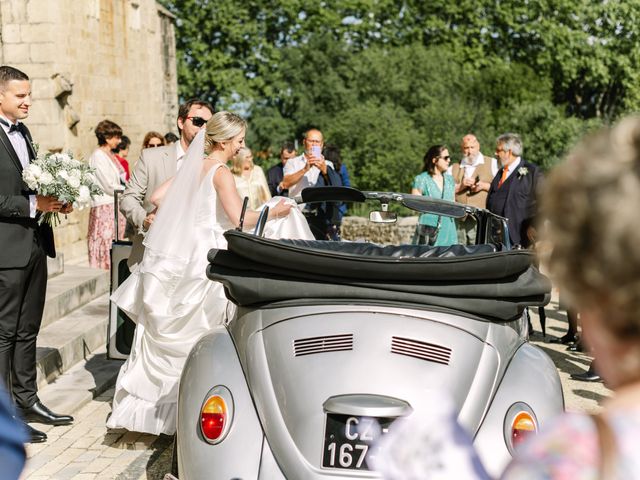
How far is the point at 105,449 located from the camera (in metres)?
6.43

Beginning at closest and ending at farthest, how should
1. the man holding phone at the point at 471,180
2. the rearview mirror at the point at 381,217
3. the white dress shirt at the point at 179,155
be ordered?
the rearview mirror at the point at 381,217
the white dress shirt at the point at 179,155
the man holding phone at the point at 471,180

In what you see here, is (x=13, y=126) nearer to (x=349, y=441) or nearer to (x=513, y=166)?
(x=349, y=441)

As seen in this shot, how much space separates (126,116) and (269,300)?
16.1 metres

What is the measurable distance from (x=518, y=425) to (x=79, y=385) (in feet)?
16.0

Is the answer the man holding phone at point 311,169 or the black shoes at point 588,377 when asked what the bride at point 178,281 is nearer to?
the black shoes at point 588,377

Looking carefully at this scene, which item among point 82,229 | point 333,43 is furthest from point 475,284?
point 333,43

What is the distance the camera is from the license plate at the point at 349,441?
158 inches

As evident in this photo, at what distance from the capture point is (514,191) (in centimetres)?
1067

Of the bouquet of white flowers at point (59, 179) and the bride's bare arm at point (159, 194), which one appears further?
the bride's bare arm at point (159, 194)

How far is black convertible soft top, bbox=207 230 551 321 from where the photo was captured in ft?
14.5

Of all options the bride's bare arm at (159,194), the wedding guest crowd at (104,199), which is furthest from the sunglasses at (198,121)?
the wedding guest crowd at (104,199)

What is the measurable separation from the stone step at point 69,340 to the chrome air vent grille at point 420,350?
4618 mm

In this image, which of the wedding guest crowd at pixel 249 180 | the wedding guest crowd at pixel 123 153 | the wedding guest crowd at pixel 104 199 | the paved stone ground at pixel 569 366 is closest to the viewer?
the paved stone ground at pixel 569 366

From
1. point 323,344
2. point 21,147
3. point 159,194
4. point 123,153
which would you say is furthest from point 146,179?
point 123,153
